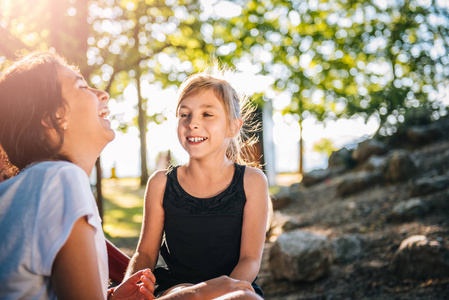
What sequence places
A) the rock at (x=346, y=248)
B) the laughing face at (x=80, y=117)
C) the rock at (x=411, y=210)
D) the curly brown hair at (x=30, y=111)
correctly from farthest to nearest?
1. the rock at (x=411, y=210)
2. the rock at (x=346, y=248)
3. the laughing face at (x=80, y=117)
4. the curly brown hair at (x=30, y=111)

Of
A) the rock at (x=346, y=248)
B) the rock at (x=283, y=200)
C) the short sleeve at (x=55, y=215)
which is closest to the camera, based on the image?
the short sleeve at (x=55, y=215)

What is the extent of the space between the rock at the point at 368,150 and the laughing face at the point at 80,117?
908cm

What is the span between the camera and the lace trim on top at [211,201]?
7.52 ft

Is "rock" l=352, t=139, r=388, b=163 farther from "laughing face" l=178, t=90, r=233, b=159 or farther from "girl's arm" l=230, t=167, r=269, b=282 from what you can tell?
"laughing face" l=178, t=90, r=233, b=159

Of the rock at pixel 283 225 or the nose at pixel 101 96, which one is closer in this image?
the nose at pixel 101 96

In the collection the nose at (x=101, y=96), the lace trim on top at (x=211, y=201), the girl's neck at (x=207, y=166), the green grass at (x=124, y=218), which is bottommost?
the green grass at (x=124, y=218)

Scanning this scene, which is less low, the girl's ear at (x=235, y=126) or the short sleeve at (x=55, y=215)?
the girl's ear at (x=235, y=126)

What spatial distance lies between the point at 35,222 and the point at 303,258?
3372 mm

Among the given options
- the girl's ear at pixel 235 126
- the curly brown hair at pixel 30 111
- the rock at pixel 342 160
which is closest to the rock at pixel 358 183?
the rock at pixel 342 160

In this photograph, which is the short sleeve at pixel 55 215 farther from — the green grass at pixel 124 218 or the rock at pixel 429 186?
the rock at pixel 429 186

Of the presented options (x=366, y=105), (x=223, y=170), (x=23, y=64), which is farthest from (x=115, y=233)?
(x=366, y=105)

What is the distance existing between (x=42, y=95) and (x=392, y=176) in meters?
6.72

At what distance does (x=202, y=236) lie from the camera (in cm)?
228

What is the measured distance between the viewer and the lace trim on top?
7.52ft
